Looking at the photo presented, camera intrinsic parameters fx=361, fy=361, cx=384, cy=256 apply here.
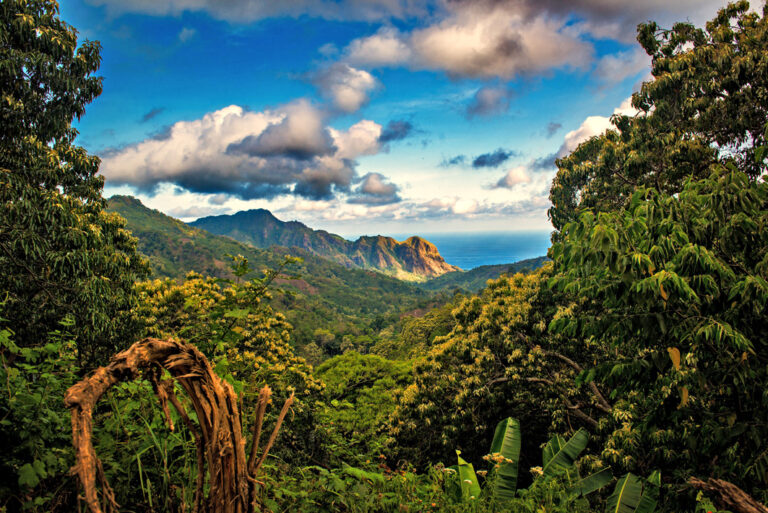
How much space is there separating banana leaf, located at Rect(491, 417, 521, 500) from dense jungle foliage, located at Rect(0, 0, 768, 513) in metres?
0.05

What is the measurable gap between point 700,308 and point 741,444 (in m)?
1.51

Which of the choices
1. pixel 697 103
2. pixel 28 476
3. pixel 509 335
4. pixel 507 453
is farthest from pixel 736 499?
pixel 697 103

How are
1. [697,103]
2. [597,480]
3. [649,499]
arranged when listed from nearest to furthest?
[649,499] < [597,480] < [697,103]

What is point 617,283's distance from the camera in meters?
3.56

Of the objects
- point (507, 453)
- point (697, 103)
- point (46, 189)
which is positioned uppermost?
point (697, 103)

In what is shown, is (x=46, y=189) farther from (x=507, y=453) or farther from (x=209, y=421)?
(x=507, y=453)

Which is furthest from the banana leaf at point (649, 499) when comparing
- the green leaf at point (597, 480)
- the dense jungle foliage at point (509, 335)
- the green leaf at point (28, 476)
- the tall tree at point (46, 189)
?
the tall tree at point (46, 189)

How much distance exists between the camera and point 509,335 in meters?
10.2

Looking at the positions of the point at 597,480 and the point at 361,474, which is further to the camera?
the point at 597,480

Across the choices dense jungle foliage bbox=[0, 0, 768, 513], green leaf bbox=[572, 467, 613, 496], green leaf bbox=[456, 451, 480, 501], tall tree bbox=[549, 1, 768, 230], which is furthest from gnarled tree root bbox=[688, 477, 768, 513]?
tall tree bbox=[549, 1, 768, 230]

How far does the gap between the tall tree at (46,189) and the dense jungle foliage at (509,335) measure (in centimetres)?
4

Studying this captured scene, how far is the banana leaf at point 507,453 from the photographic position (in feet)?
18.5

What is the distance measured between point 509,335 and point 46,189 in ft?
39.0

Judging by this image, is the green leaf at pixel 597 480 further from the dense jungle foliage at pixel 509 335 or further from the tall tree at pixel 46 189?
the tall tree at pixel 46 189
